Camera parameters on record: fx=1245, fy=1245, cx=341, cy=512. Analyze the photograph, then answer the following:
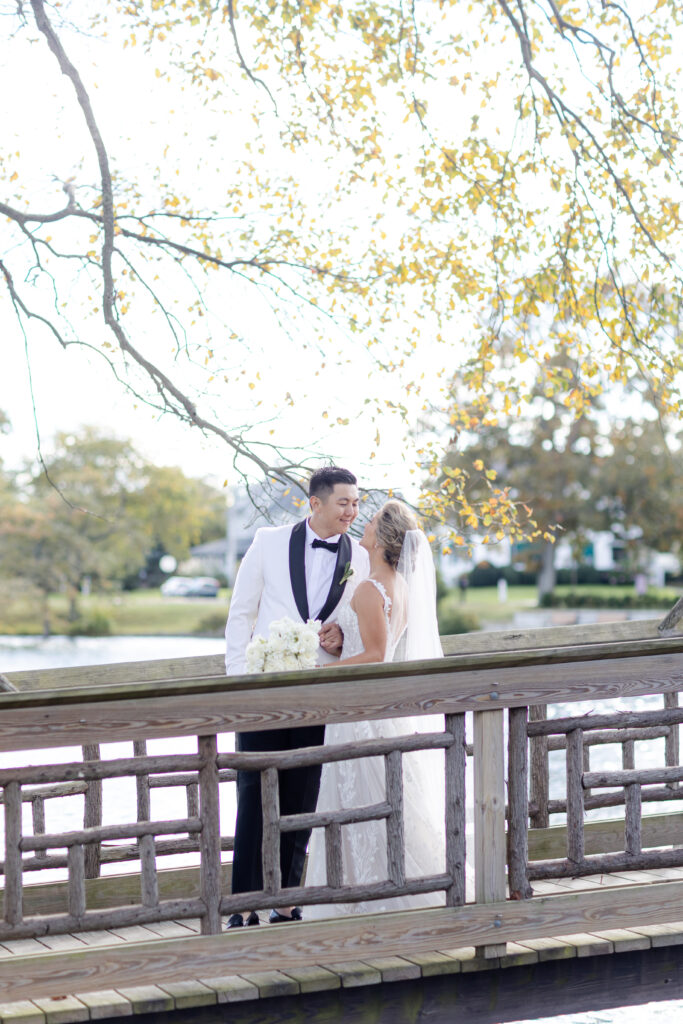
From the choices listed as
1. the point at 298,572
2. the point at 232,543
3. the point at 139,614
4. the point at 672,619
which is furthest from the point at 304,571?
the point at 232,543

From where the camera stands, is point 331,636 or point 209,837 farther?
point 331,636

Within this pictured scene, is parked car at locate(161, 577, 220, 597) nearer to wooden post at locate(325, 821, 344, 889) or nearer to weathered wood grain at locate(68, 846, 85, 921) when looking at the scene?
wooden post at locate(325, 821, 344, 889)

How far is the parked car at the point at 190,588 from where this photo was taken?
75875 mm

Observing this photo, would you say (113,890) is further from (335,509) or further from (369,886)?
(335,509)

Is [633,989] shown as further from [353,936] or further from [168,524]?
[168,524]

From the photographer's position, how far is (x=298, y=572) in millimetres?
4992

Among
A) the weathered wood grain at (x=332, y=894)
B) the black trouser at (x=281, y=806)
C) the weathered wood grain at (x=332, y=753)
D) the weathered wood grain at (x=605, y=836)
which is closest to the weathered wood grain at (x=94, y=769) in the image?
the weathered wood grain at (x=332, y=753)

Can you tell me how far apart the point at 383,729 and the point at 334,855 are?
0.97m

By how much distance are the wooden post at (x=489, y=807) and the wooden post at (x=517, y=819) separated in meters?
0.06

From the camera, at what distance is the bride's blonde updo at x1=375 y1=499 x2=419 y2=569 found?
4918mm

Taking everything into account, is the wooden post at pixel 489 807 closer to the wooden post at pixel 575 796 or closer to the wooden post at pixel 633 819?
the wooden post at pixel 575 796

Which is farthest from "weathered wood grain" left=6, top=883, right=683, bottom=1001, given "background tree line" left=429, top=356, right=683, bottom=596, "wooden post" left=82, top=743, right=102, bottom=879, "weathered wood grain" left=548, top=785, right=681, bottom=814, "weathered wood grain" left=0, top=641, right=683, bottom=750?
"background tree line" left=429, top=356, right=683, bottom=596

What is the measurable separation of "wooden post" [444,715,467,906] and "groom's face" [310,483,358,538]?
1024mm

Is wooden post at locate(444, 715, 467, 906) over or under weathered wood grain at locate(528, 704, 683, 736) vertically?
under
